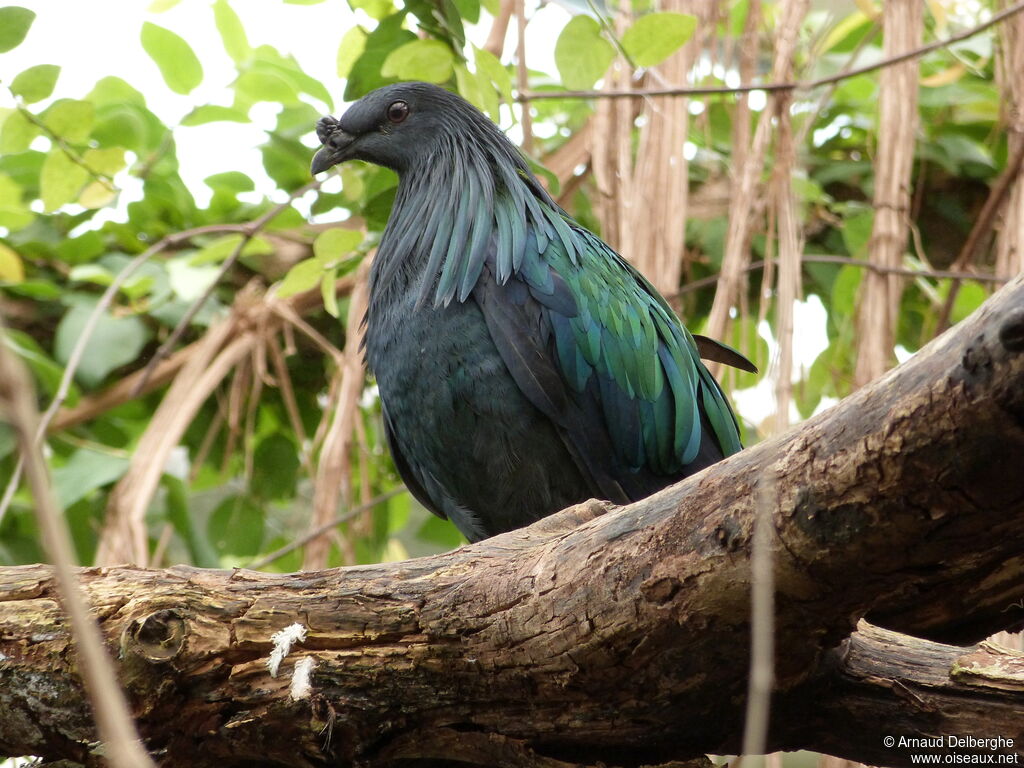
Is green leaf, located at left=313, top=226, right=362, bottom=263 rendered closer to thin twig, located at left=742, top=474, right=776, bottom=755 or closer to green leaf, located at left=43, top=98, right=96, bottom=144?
green leaf, located at left=43, top=98, right=96, bottom=144

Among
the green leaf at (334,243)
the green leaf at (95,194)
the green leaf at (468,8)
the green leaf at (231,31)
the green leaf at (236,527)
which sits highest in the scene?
the green leaf at (231,31)

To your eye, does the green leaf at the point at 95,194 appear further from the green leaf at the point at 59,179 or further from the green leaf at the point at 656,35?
the green leaf at the point at 656,35

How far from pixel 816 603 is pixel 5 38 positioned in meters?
2.69

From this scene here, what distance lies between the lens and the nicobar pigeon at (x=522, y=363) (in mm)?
3076

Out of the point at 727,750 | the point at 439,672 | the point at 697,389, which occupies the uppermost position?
the point at 697,389

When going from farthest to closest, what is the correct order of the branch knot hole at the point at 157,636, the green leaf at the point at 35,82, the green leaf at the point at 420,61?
the green leaf at the point at 35,82, the green leaf at the point at 420,61, the branch knot hole at the point at 157,636

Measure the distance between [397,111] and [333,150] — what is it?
0.25m

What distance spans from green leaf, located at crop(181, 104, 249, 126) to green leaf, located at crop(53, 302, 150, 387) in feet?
2.89

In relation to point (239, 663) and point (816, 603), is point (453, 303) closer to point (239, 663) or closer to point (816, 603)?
point (239, 663)

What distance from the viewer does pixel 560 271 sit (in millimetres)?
3232

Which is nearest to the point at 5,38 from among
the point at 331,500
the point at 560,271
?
the point at 560,271

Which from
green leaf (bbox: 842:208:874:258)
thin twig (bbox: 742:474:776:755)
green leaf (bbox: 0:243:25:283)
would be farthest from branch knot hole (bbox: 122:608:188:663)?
green leaf (bbox: 842:208:874:258)

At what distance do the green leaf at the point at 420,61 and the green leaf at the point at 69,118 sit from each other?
104 centimetres

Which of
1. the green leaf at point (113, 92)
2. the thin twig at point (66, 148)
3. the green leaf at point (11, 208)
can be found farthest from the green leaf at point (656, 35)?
the green leaf at point (11, 208)
